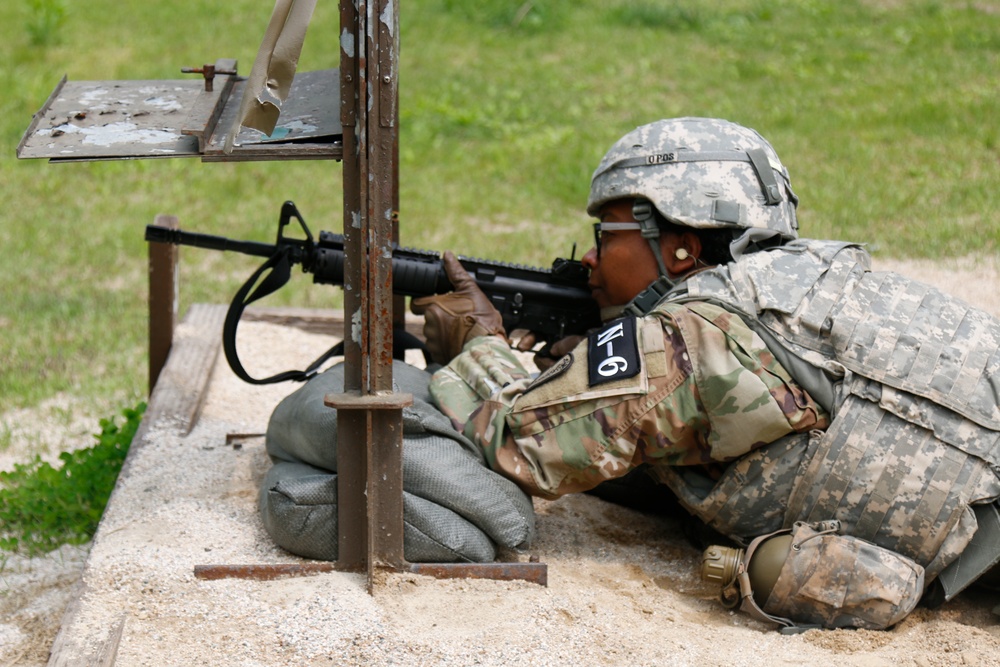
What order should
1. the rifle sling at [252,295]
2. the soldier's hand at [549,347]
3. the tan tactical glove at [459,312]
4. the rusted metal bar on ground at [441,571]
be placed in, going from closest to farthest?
the rusted metal bar on ground at [441,571]
the rifle sling at [252,295]
the tan tactical glove at [459,312]
the soldier's hand at [549,347]

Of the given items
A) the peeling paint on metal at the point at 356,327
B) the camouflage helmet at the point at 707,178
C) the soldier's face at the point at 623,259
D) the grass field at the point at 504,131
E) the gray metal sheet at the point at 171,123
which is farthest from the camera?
the grass field at the point at 504,131

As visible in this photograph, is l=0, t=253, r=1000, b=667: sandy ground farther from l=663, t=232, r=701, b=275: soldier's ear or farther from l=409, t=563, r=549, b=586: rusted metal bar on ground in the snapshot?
l=663, t=232, r=701, b=275: soldier's ear

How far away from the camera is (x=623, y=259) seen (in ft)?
12.0

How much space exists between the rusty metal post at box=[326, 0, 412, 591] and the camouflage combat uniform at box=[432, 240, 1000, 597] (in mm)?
367

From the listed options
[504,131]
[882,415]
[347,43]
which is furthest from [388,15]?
[504,131]

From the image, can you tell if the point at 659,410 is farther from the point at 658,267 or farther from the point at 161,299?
the point at 161,299

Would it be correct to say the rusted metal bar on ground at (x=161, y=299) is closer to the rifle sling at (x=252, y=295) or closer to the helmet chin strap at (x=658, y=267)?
the rifle sling at (x=252, y=295)

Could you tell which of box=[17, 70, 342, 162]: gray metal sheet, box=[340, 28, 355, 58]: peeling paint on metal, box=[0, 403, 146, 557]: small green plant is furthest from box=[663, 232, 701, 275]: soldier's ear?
box=[0, 403, 146, 557]: small green plant

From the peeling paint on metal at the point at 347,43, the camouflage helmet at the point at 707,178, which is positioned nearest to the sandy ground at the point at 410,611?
the camouflage helmet at the point at 707,178

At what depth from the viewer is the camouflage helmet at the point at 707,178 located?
3.46 meters

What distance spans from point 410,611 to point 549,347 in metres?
1.38

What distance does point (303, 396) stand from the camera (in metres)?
3.53

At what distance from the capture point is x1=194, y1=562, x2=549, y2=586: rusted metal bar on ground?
3102 millimetres

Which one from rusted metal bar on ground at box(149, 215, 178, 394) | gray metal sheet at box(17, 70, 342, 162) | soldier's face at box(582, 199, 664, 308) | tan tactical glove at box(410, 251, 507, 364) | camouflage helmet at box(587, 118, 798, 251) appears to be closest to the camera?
gray metal sheet at box(17, 70, 342, 162)
